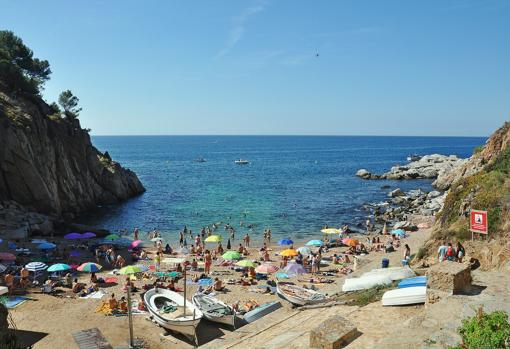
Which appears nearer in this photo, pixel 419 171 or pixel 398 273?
pixel 398 273

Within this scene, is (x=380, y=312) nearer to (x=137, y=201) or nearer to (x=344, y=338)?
(x=344, y=338)

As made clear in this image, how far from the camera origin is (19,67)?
199 feet

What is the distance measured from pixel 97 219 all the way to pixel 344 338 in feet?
148

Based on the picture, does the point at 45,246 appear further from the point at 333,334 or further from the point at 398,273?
the point at 333,334

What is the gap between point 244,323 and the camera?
2008 centimetres

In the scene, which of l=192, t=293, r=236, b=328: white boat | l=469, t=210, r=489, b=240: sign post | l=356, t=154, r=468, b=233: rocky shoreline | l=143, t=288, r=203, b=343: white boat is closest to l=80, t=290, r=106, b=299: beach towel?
l=143, t=288, r=203, b=343: white boat

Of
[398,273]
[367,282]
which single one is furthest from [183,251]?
[398,273]

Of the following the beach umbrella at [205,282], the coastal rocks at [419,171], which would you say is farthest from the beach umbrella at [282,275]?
the coastal rocks at [419,171]

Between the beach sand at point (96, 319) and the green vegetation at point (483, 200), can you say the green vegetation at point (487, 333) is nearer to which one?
the beach sand at point (96, 319)

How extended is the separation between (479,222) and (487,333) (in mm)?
13061

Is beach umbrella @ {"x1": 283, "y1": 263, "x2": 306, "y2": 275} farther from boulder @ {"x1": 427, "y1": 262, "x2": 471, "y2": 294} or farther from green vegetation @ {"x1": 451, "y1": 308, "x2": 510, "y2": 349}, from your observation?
green vegetation @ {"x1": 451, "y1": 308, "x2": 510, "y2": 349}

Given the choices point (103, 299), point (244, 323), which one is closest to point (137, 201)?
point (103, 299)

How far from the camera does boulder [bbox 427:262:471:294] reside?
12.8 meters

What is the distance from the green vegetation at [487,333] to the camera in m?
7.99
